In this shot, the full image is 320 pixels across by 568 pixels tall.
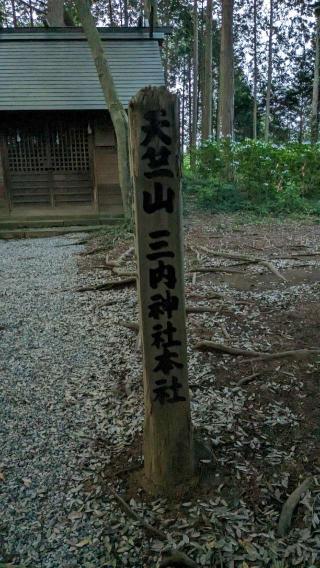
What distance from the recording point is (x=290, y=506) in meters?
2.06

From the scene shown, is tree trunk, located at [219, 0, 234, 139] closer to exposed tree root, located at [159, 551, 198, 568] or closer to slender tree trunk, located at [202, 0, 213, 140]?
slender tree trunk, located at [202, 0, 213, 140]

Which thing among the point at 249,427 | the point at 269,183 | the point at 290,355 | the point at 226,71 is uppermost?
the point at 226,71

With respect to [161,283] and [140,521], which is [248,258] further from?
[140,521]

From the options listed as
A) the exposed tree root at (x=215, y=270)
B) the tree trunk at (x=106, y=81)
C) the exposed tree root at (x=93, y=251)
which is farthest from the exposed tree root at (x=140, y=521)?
the tree trunk at (x=106, y=81)

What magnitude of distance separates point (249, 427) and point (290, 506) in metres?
0.63

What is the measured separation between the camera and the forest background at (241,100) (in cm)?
1091

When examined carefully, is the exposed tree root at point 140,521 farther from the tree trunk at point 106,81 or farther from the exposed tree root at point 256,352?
the tree trunk at point 106,81

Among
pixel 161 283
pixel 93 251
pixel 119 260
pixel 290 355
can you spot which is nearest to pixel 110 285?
pixel 119 260

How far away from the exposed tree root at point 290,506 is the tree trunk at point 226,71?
11967 mm

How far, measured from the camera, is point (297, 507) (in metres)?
2.08

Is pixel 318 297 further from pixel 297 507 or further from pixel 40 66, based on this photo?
pixel 40 66

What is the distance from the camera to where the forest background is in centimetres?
1091

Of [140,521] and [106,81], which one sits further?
[106,81]

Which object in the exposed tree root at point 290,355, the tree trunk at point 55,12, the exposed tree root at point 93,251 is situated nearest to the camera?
the exposed tree root at point 290,355
